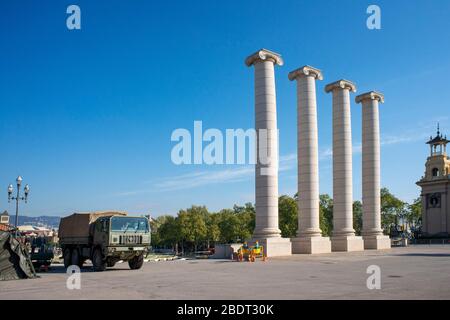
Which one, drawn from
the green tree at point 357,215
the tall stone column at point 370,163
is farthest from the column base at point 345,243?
the green tree at point 357,215

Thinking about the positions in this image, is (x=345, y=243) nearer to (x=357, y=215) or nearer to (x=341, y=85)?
(x=341, y=85)

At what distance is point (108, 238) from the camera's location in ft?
79.3

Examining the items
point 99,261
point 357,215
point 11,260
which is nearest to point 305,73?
point 99,261

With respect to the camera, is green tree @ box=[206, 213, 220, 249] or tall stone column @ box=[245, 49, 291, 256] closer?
tall stone column @ box=[245, 49, 291, 256]

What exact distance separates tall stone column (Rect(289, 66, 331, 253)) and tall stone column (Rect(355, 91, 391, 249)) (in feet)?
35.5

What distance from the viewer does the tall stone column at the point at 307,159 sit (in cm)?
4212

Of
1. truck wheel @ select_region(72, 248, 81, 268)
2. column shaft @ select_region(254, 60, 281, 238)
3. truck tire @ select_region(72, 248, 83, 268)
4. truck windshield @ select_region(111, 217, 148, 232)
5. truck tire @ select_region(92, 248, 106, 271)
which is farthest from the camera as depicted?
column shaft @ select_region(254, 60, 281, 238)

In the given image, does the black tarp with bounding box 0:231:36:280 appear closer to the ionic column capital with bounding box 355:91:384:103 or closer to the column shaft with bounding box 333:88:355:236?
the column shaft with bounding box 333:88:355:236

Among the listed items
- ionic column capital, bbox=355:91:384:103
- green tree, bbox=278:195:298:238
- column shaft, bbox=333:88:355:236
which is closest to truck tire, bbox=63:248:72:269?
column shaft, bbox=333:88:355:236

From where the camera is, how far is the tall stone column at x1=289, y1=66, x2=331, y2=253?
138ft

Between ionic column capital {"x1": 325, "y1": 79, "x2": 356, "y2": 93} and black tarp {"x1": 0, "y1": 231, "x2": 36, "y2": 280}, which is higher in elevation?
ionic column capital {"x1": 325, "y1": 79, "x2": 356, "y2": 93}
